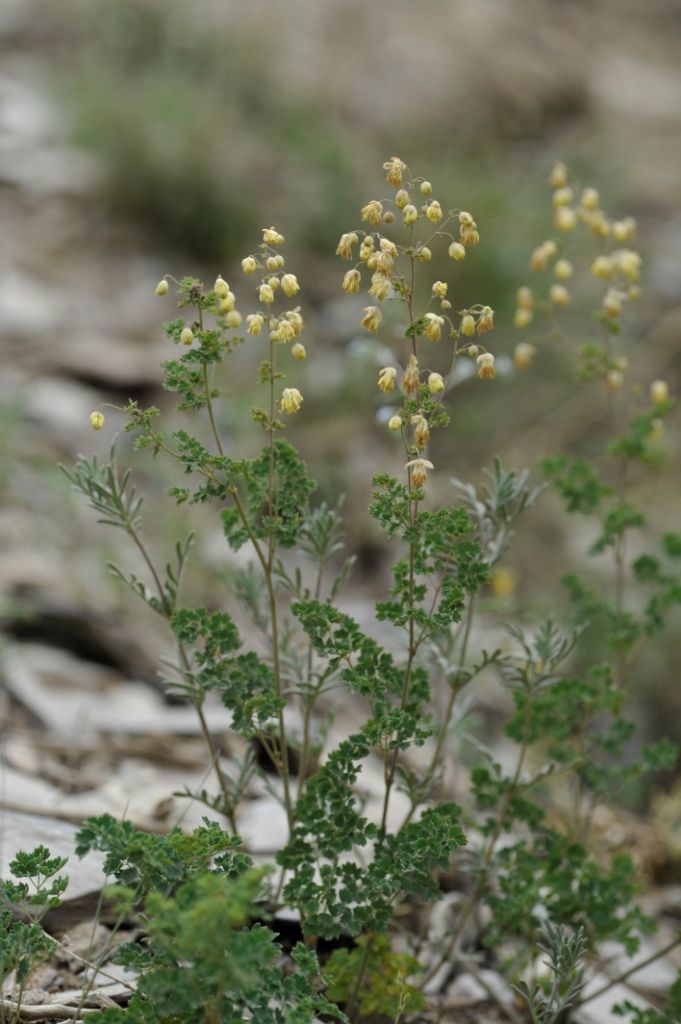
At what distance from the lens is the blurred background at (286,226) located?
427 centimetres

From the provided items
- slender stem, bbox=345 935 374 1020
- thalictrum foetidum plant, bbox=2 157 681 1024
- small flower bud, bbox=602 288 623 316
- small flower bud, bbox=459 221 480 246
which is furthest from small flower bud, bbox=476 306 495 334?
slender stem, bbox=345 935 374 1020

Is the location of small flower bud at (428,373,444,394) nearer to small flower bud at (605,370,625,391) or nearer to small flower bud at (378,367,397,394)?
small flower bud at (378,367,397,394)

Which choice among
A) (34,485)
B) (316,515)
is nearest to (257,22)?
(34,485)

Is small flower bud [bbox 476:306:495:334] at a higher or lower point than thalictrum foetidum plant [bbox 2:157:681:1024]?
higher

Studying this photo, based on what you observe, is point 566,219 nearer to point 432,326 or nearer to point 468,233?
point 468,233

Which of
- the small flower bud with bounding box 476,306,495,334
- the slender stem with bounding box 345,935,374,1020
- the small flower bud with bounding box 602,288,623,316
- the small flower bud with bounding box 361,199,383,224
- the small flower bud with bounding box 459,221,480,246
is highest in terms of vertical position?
the small flower bud with bounding box 602,288,623,316

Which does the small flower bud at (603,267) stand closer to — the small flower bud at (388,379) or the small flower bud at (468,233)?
the small flower bud at (468,233)

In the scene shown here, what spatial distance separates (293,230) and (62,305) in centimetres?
147

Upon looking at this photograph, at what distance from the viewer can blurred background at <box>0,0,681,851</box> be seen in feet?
14.0

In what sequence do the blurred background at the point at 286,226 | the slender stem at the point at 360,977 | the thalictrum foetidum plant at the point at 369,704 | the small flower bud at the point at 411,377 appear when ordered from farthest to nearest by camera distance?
the blurred background at the point at 286,226, the slender stem at the point at 360,977, the small flower bud at the point at 411,377, the thalictrum foetidum plant at the point at 369,704

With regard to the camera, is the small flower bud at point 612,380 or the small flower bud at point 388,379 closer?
the small flower bud at point 388,379

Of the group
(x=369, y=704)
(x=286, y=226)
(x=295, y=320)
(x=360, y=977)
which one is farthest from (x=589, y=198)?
(x=286, y=226)

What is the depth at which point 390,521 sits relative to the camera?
5.60 ft

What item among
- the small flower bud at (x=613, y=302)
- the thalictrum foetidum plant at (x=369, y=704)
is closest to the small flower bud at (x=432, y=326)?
the thalictrum foetidum plant at (x=369, y=704)
